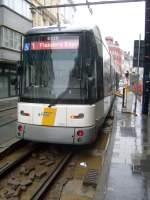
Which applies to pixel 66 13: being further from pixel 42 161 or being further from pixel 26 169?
pixel 26 169

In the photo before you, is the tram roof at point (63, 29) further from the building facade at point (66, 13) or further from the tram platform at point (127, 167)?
the building facade at point (66, 13)

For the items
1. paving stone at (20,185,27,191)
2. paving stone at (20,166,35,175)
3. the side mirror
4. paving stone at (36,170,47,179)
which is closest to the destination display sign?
the side mirror

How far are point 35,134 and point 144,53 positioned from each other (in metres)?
10.2

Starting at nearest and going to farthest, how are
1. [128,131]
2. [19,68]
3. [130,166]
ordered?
[130,166]
[19,68]
[128,131]

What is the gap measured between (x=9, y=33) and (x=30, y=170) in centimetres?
2260

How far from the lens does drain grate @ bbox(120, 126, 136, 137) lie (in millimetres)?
12005

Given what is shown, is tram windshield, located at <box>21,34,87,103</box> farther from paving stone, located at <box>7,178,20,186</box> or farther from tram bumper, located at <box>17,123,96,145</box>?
paving stone, located at <box>7,178,20,186</box>

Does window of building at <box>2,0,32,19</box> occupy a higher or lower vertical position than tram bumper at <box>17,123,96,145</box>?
higher

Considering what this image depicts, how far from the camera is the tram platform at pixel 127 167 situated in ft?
19.7

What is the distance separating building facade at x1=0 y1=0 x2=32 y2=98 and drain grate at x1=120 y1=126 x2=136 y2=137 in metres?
15.3

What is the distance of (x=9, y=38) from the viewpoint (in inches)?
1166

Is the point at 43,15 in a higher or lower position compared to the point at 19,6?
higher

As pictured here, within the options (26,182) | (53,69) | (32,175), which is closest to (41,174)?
(32,175)

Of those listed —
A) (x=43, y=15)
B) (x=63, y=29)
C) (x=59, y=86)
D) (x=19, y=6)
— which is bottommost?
(x=59, y=86)
